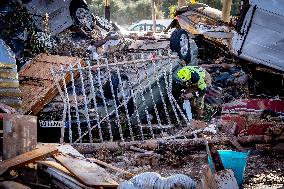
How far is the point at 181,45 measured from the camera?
28.3 ft

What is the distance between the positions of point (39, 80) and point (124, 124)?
76.1 inches

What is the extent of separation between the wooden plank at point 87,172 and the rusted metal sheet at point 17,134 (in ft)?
1.24

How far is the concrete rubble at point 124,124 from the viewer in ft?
13.2

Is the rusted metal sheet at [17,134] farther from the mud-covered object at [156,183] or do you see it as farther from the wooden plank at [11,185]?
the mud-covered object at [156,183]

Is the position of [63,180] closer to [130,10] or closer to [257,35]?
[257,35]

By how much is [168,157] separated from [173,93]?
9.13 ft

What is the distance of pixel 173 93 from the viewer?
8.30 metres

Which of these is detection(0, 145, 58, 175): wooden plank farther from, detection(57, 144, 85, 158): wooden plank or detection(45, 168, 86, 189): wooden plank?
detection(57, 144, 85, 158): wooden plank

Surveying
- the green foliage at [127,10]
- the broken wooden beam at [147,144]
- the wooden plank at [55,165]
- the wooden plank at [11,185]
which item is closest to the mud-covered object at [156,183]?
the wooden plank at [55,165]

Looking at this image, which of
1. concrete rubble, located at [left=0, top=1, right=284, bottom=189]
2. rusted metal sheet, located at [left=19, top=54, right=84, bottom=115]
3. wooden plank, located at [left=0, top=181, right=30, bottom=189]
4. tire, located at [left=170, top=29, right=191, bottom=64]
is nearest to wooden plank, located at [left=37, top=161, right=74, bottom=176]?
concrete rubble, located at [left=0, top=1, right=284, bottom=189]

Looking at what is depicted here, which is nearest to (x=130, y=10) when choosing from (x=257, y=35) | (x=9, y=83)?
(x=257, y=35)

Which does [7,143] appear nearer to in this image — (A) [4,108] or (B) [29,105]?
(A) [4,108]

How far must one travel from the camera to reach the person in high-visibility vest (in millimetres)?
7660

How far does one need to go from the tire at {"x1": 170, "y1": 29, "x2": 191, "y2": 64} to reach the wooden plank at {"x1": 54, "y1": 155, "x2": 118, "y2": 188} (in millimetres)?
4660
